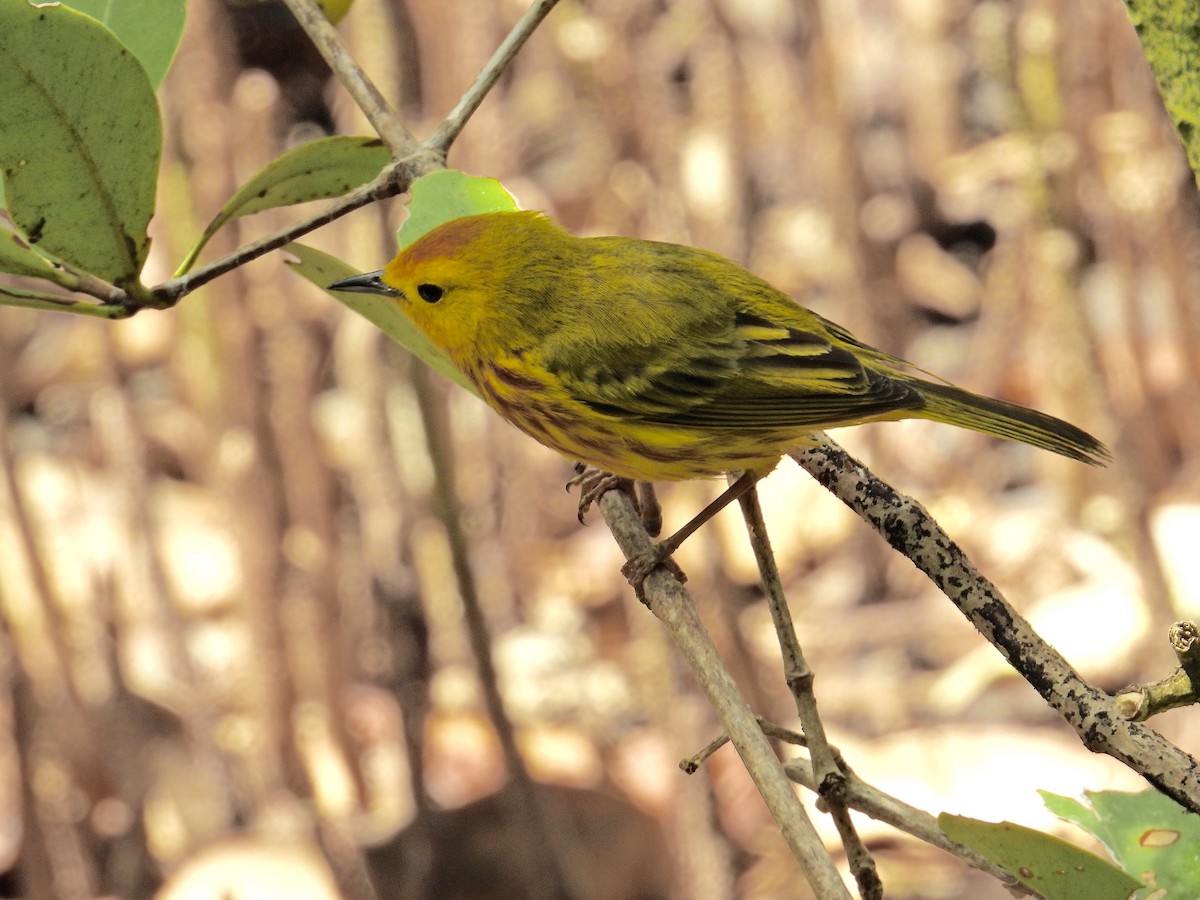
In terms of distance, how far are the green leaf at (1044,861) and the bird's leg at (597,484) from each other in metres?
1.05

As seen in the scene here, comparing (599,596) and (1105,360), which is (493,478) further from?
(1105,360)

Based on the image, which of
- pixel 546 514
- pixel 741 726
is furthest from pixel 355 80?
pixel 546 514

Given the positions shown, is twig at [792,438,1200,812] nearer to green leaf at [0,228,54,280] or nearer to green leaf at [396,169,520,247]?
green leaf at [396,169,520,247]

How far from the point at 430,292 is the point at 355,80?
0.56 m

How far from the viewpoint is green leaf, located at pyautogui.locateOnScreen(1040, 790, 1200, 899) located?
1157 mm

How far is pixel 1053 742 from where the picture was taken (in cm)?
400

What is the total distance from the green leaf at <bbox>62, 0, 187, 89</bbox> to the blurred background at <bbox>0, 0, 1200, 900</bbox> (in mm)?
1589

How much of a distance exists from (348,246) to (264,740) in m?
1.46

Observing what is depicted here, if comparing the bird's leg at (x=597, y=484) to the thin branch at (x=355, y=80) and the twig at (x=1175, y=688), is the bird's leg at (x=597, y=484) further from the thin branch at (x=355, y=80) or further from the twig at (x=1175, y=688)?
the twig at (x=1175, y=688)

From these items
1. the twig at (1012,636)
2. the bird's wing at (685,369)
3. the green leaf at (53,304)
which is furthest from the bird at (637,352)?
the green leaf at (53,304)

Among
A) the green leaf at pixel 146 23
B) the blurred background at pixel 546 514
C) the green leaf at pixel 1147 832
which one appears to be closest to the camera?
the green leaf at pixel 1147 832

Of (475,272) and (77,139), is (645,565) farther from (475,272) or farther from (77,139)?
(77,139)

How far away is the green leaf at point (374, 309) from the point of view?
1.64m

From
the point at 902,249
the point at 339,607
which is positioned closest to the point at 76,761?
the point at 339,607
